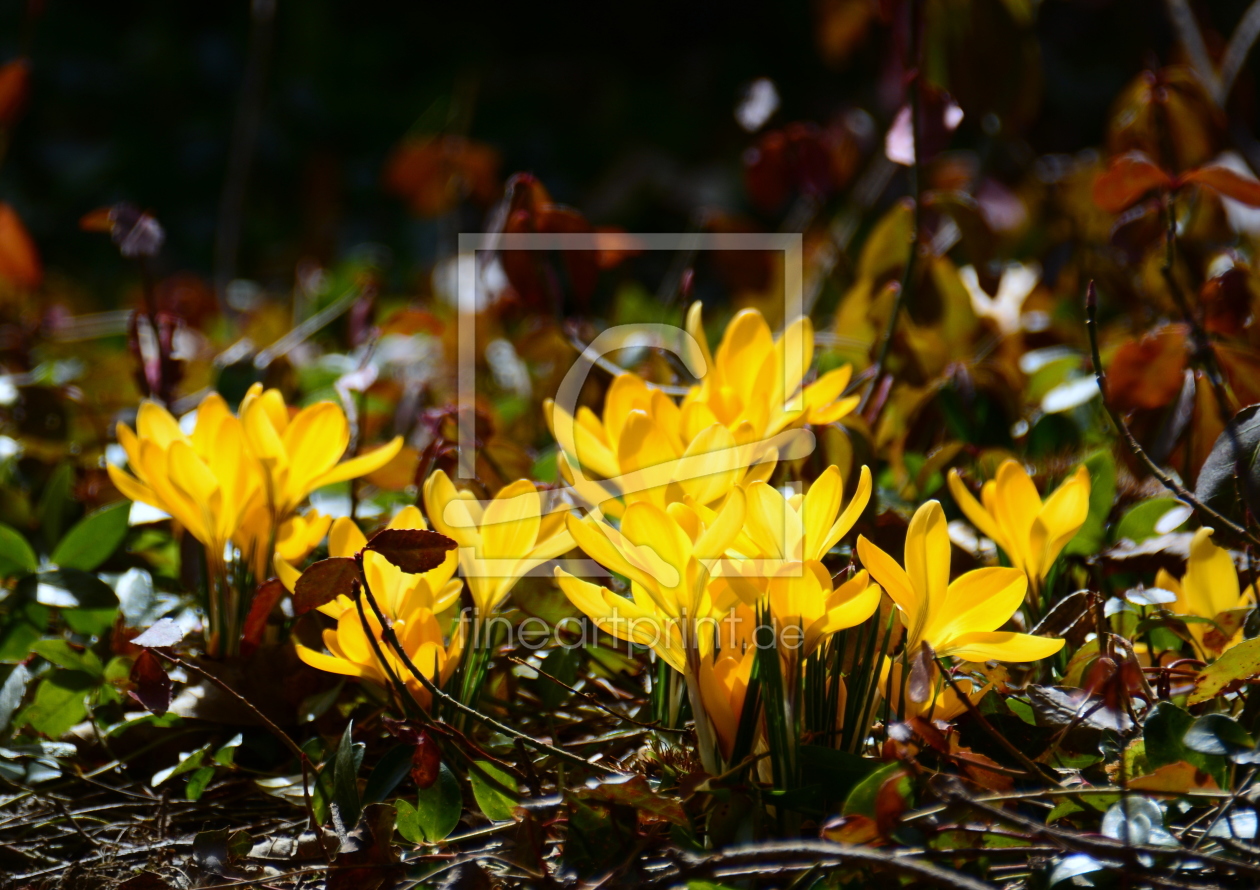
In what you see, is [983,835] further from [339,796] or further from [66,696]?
[66,696]

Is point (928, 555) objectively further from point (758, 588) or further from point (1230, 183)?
point (1230, 183)

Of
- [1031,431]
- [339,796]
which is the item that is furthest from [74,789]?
[1031,431]

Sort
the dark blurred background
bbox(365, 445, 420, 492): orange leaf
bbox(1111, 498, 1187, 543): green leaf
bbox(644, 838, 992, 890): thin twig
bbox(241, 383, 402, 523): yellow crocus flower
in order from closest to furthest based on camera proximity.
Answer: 1. bbox(644, 838, 992, 890): thin twig
2. bbox(241, 383, 402, 523): yellow crocus flower
3. bbox(1111, 498, 1187, 543): green leaf
4. bbox(365, 445, 420, 492): orange leaf
5. the dark blurred background

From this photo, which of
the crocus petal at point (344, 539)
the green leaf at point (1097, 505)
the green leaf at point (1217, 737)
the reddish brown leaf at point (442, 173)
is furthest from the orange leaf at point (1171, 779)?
the reddish brown leaf at point (442, 173)

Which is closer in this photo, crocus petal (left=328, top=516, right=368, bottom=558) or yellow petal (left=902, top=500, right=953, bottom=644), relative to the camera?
yellow petal (left=902, top=500, right=953, bottom=644)

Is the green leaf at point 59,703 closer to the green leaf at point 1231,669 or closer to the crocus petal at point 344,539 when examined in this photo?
the crocus petal at point 344,539

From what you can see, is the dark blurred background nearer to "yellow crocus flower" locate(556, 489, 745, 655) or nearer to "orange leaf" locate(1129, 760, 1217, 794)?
"yellow crocus flower" locate(556, 489, 745, 655)

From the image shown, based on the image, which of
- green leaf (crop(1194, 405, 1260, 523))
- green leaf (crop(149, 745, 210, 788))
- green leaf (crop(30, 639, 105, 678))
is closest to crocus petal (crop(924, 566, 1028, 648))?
green leaf (crop(1194, 405, 1260, 523))
